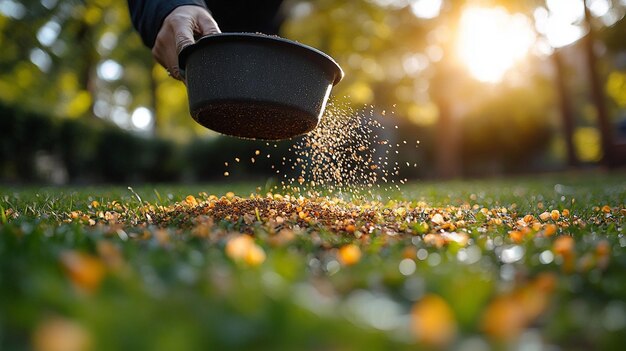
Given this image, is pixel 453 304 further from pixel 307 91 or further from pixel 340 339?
pixel 307 91

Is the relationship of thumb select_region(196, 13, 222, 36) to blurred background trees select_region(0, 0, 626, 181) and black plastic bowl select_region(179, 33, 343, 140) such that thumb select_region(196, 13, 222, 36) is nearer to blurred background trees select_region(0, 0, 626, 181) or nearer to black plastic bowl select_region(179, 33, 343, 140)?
black plastic bowl select_region(179, 33, 343, 140)

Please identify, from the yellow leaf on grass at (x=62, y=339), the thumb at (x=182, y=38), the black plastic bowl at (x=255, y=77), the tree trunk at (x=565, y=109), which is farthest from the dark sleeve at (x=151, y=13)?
the tree trunk at (x=565, y=109)

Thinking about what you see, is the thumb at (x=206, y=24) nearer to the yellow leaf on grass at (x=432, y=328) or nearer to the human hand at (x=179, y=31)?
the human hand at (x=179, y=31)

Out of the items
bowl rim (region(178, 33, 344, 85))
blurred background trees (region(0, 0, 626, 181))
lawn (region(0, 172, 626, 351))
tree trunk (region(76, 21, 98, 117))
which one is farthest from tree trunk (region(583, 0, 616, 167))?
tree trunk (region(76, 21, 98, 117))

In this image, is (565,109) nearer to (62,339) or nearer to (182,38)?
(182,38)

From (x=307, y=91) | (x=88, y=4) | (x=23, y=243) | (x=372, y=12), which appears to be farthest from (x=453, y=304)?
(x=88, y=4)

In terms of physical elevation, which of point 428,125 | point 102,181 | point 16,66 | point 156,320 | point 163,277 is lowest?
point 156,320

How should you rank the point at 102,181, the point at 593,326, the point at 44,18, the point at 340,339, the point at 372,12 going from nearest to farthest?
the point at 340,339, the point at 593,326, the point at 102,181, the point at 44,18, the point at 372,12
